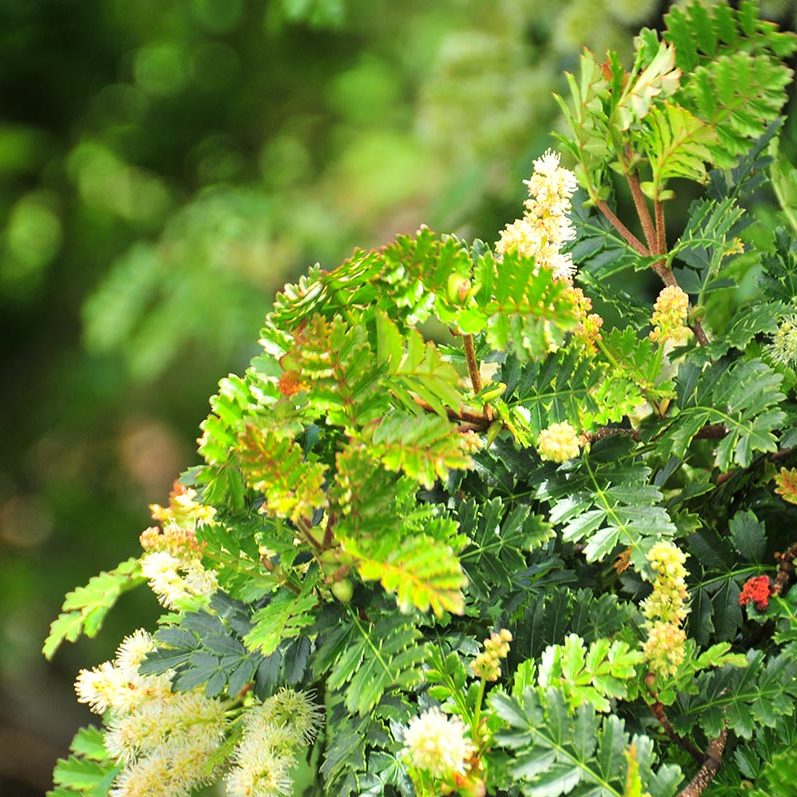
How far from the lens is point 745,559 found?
49 centimetres

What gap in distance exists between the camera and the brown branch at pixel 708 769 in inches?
16.9

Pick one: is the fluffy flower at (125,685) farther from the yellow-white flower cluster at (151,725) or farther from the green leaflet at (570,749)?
the green leaflet at (570,749)

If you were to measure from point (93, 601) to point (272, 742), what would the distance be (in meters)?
0.17

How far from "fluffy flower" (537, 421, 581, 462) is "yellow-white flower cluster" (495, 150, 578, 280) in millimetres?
80

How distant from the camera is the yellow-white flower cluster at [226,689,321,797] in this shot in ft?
1.48

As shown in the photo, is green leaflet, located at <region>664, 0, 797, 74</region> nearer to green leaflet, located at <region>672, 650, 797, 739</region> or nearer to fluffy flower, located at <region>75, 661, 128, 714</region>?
green leaflet, located at <region>672, 650, 797, 739</region>

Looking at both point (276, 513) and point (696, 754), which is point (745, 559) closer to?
point (696, 754)

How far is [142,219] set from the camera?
216cm

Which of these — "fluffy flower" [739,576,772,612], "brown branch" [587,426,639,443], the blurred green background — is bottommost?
"fluffy flower" [739,576,772,612]

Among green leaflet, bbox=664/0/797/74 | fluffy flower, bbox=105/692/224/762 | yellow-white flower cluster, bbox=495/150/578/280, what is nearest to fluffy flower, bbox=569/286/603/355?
yellow-white flower cluster, bbox=495/150/578/280

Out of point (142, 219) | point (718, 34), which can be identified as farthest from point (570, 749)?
point (142, 219)

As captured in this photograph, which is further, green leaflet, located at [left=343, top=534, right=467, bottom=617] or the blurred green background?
the blurred green background

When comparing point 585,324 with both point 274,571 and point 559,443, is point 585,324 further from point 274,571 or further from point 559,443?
point 274,571

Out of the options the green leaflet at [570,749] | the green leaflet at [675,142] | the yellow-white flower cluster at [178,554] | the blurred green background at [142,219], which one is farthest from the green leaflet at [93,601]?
the blurred green background at [142,219]
